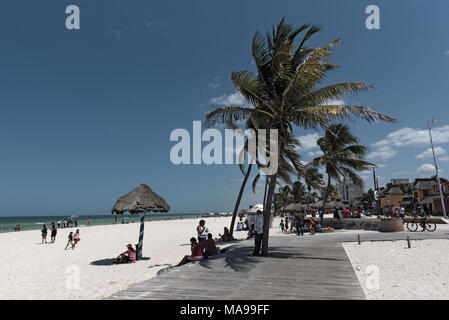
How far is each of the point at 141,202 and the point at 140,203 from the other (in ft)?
0.20

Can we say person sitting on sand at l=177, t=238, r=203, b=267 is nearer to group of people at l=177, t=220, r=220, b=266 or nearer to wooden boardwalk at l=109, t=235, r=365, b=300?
group of people at l=177, t=220, r=220, b=266

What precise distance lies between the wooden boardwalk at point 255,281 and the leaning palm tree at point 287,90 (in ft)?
6.43

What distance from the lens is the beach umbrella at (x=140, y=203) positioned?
1143 centimetres

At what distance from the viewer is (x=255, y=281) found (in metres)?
5.59

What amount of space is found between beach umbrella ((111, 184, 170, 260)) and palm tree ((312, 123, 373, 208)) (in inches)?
563

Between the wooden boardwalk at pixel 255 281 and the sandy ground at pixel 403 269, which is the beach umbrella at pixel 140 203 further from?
the sandy ground at pixel 403 269

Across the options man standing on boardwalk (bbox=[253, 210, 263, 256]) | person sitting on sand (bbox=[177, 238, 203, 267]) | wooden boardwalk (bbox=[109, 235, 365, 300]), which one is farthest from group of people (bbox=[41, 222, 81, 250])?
wooden boardwalk (bbox=[109, 235, 365, 300])

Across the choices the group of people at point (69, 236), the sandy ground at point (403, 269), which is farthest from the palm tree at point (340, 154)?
the group of people at point (69, 236)

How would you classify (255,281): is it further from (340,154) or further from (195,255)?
(340,154)

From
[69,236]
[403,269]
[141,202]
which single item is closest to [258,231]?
[403,269]

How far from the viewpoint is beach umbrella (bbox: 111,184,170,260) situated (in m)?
11.4

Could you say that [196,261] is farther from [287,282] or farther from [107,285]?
[287,282]

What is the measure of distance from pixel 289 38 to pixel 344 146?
54.5 feet
